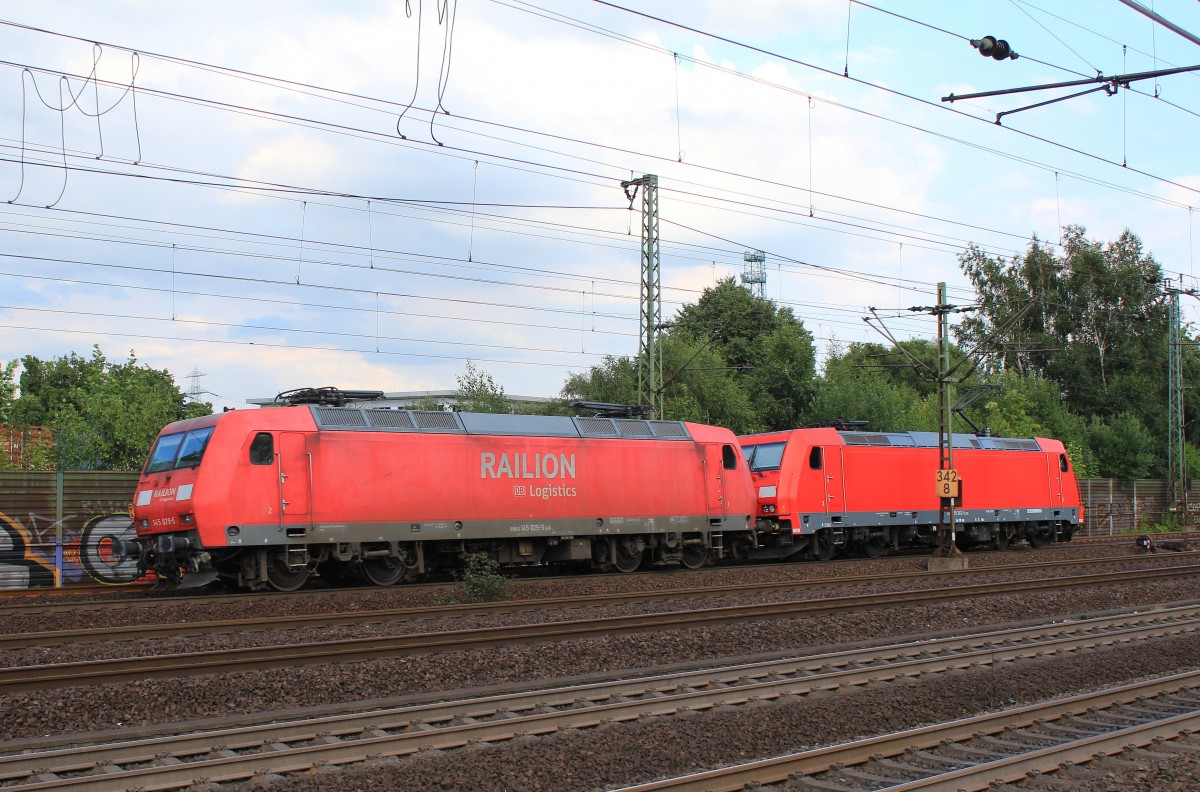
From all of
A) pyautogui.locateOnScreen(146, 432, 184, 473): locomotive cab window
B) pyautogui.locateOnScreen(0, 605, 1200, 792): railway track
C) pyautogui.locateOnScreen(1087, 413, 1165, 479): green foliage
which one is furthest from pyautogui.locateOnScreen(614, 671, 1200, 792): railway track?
pyautogui.locateOnScreen(1087, 413, 1165, 479): green foliage

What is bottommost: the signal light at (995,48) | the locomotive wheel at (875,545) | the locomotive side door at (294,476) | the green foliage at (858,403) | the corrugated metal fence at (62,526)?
the locomotive wheel at (875,545)

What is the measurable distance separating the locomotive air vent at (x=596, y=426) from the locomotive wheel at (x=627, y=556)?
2.46 metres

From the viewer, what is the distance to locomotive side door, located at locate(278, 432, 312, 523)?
56.2 feet

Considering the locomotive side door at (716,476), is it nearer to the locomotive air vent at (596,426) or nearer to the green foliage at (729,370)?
the locomotive air vent at (596,426)

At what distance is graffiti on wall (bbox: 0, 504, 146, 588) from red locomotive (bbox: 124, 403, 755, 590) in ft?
9.51

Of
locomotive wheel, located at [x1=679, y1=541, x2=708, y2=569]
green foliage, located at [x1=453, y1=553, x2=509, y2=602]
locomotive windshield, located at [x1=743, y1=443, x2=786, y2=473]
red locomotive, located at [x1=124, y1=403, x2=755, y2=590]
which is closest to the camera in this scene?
green foliage, located at [x1=453, y1=553, x2=509, y2=602]

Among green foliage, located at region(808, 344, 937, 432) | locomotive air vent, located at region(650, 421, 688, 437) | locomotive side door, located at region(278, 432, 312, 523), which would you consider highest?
green foliage, located at region(808, 344, 937, 432)

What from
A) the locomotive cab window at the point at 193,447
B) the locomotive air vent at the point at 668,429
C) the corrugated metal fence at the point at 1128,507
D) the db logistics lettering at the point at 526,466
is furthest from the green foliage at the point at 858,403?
the locomotive cab window at the point at 193,447

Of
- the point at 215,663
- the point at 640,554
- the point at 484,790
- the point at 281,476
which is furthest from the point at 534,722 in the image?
the point at 640,554

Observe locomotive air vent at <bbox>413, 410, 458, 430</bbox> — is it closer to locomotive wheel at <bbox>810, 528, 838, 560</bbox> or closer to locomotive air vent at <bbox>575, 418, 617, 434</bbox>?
locomotive air vent at <bbox>575, 418, 617, 434</bbox>

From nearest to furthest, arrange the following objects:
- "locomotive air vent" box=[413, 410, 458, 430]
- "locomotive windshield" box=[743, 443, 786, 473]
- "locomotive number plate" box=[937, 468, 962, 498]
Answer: "locomotive air vent" box=[413, 410, 458, 430]
"locomotive number plate" box=[937, 468, 962, 498]
"locomotive windshield" box=[743, 443, 786, 473]

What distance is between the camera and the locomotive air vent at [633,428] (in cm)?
2194

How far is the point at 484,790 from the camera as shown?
6.82 m

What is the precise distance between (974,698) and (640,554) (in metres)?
12.8
